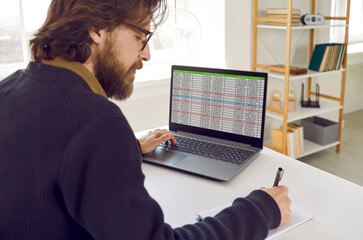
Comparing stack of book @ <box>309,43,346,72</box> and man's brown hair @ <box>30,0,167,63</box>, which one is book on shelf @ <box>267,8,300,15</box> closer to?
stack of book @ <box>309,43,346,72</box>

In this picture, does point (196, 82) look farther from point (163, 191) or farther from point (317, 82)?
point (317, 82)

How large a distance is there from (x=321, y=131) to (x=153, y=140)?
6.84 ft

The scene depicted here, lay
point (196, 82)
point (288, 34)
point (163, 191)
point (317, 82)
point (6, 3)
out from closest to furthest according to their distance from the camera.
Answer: point (163, 191) → point (196, 82) → point (6, 3) → point (288, 34) → point (317, 82)

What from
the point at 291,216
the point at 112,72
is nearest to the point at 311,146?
the point at 291,216

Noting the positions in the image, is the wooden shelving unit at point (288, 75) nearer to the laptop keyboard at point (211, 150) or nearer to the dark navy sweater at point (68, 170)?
the laptop keyboard at point (211, 150)

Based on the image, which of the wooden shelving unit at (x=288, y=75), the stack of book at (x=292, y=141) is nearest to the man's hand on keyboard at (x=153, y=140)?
the wooden shelving unit at (x=288, y=75)

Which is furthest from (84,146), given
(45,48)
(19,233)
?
(45,48)

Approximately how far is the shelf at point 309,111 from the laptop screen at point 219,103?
1470mm

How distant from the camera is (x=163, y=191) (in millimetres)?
1094

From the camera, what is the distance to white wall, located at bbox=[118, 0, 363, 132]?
247 cm

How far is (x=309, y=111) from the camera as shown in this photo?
2.93 m

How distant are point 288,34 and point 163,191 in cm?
182

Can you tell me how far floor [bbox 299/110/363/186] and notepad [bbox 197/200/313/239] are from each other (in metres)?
1.92

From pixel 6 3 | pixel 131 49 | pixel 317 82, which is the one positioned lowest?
pixel 317 82
